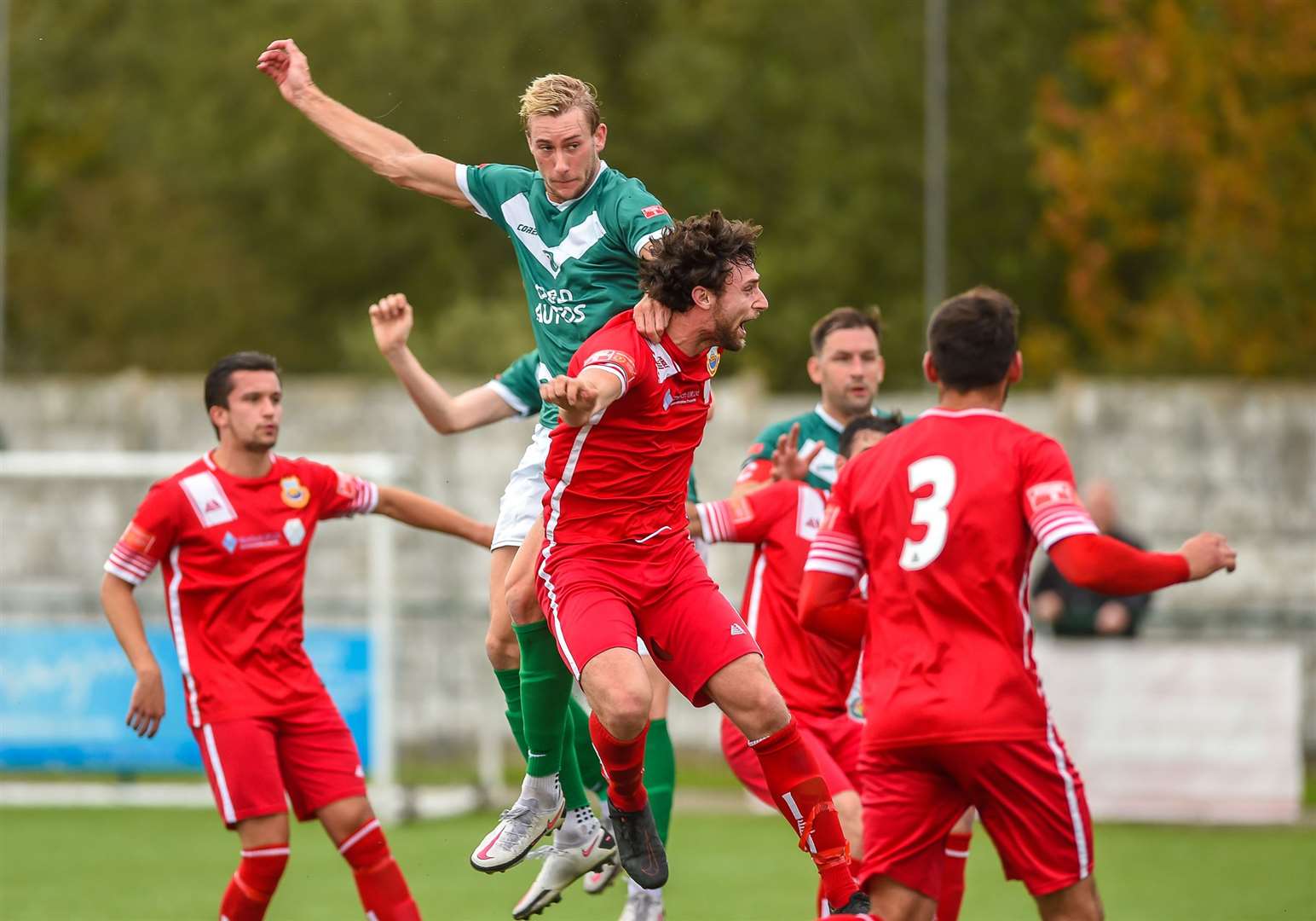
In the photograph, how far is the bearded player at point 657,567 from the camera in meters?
6.79

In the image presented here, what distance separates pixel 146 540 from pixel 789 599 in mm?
2834

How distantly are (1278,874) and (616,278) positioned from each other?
6.75 meters

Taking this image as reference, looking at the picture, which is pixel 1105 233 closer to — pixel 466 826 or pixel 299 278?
pixel 299 278

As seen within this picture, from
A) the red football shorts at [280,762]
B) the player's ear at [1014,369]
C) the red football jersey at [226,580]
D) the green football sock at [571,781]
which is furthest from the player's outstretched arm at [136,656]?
the player's ear at [1014,369]

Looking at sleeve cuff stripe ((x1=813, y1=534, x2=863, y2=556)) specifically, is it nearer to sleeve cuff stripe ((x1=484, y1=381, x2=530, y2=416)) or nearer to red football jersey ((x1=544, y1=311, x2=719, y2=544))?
red football jersey ((x1=544, y1=311, x2=719, y2=544))

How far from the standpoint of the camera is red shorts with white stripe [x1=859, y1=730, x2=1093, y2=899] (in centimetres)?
597

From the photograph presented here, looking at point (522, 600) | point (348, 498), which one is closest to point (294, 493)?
point (348, 498)

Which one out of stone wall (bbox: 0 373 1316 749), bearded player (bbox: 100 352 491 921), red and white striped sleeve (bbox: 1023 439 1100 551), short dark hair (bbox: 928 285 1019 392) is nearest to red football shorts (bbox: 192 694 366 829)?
bearded player (bbox: 100 352 491 921)

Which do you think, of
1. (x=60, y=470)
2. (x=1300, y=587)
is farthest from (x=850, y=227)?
(x=60, y=470)

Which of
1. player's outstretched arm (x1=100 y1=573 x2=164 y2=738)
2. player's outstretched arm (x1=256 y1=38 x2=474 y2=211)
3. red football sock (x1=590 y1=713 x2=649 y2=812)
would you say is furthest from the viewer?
player's outstretched arm (x1=100 y1=573 x2=164 y2=738)

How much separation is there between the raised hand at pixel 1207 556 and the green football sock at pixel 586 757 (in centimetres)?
329

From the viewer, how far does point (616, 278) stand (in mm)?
7277

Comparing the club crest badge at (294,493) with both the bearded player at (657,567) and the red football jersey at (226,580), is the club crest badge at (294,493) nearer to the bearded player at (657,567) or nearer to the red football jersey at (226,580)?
the red football jersey at (226,580)

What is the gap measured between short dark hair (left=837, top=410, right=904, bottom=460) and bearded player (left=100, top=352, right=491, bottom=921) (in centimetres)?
166
